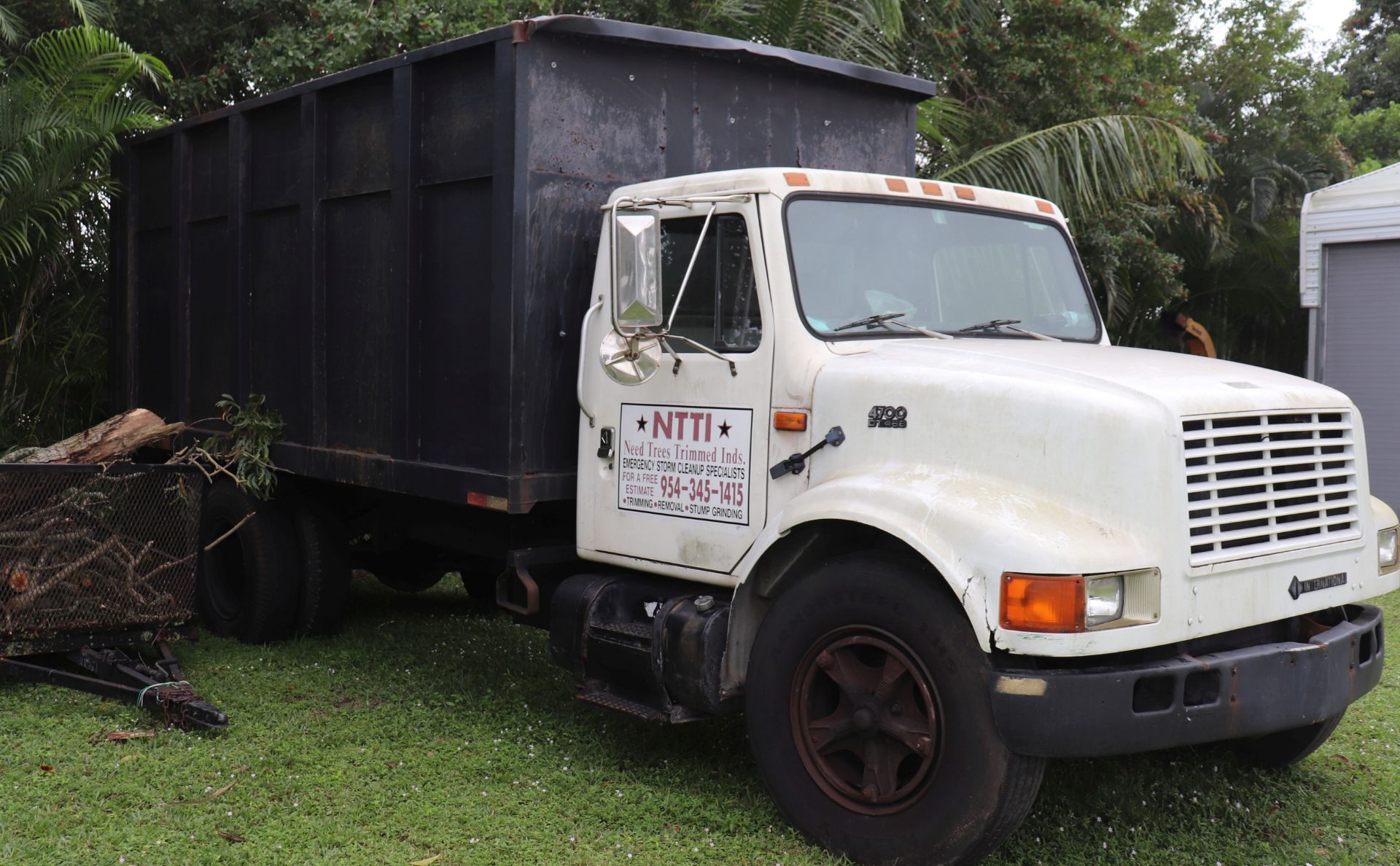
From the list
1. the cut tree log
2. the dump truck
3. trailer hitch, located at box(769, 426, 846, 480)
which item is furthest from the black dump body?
trailer hitch, located at box(769, 426, 846, 480)

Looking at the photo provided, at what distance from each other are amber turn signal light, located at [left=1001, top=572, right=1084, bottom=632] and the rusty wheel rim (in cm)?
42

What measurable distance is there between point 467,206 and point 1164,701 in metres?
3.42

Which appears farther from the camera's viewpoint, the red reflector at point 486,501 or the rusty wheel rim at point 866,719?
the red reflector at point 486,501

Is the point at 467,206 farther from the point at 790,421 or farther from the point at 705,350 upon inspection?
the point at 790,421

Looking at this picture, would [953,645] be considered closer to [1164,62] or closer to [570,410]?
[570,410]

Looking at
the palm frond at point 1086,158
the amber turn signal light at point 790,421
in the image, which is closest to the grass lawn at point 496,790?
the amber turn signal light at point 790,421

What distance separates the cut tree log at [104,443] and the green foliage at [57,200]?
8.53 feet

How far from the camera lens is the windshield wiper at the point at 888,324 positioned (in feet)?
15.6

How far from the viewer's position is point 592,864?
14.2 ft

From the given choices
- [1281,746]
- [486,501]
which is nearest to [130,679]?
[486,501]

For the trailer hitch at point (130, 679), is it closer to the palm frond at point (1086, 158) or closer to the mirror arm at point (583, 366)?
the mirror arm at point (583, 366)

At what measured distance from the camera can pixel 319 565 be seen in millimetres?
7285

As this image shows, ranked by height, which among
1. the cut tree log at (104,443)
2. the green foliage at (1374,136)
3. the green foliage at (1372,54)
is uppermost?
the green foliage at (1372,54)

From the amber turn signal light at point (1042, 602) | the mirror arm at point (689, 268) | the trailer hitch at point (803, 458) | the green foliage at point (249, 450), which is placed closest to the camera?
the amber turn signal light at point (1042, 602)
